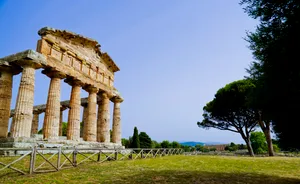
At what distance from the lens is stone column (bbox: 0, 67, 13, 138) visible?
637 inches

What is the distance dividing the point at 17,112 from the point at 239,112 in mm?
29812

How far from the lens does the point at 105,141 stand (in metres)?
24.0

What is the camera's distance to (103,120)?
25.0 meters

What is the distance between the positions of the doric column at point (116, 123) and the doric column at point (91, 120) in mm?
4491

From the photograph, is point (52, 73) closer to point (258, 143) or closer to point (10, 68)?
point (10, 68)

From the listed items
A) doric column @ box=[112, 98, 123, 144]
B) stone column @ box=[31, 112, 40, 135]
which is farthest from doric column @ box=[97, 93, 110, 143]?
stone column @ box=[31, 112, 40, 135]

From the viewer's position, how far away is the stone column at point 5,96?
16.2 metres

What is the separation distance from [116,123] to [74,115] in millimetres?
7650

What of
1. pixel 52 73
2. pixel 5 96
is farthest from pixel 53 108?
pixel 5 96

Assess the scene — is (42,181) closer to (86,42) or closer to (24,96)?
(24,96)

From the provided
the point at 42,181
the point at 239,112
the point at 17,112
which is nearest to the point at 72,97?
the point at 17,112

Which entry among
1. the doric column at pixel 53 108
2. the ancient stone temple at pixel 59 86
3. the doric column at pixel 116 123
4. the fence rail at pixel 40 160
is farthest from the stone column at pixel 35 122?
the fence rail at pixel 40 160

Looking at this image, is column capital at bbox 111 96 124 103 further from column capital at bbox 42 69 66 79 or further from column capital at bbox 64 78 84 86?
column capital at bbox 42 69 66 79

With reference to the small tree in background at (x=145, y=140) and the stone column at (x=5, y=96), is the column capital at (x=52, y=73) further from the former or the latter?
the small tree in background at (x=145, y=140)
